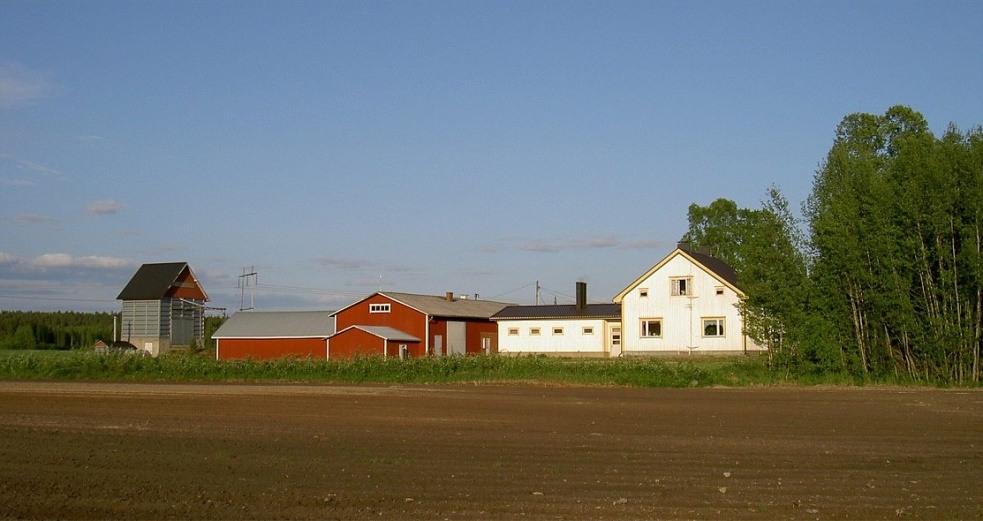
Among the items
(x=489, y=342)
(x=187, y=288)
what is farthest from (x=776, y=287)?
(x=187, y=288)

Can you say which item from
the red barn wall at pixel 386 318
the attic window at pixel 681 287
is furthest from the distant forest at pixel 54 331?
the attic window at pixel 681 287

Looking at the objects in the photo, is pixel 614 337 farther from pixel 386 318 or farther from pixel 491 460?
pixel 491 460

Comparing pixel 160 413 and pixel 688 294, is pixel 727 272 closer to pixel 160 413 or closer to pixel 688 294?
pixel 688 294

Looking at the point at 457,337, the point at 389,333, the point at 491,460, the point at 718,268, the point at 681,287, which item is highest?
the point at 718,268

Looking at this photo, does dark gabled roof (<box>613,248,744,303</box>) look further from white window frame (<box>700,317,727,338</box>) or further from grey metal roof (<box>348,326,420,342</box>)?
grey metal roof (<box>348,326,420,342</box>)

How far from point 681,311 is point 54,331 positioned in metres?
85.9

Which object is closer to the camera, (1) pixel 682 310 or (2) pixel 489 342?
(1) pixel 682 310

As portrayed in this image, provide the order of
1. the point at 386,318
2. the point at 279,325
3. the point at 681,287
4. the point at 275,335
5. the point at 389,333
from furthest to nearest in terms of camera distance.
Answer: the point at 279,325, the point at 275,335, the point at 386,318, the point at 389,333, the point at 681,287

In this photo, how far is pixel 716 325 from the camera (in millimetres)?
61875

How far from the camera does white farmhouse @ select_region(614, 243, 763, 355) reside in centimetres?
6153

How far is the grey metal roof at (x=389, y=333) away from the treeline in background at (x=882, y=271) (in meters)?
28.5

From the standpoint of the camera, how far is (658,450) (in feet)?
57.0

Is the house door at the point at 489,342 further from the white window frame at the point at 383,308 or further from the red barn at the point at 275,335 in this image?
the red barn at the point at 275,335

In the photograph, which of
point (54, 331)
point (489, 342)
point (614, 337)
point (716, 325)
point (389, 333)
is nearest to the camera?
point (716, 325)
